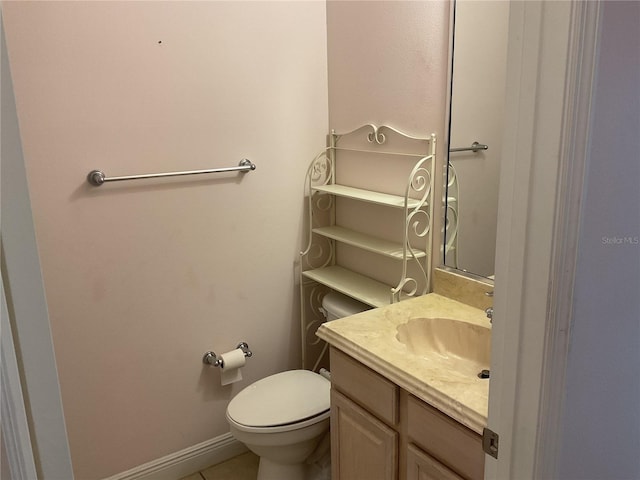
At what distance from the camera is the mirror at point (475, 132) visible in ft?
5.71

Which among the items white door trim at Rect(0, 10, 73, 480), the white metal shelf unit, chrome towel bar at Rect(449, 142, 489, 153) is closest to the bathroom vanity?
the white metal shelf unit

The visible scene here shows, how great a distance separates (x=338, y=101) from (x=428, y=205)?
640 mm

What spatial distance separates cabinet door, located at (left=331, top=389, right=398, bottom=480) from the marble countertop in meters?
0.19

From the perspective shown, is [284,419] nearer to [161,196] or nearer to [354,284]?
[354,284]

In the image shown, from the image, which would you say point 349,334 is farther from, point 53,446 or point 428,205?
point 53,446

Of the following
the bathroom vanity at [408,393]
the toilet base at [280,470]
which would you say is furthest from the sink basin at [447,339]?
the toilet base at [280,470]

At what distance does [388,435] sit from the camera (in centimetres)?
157

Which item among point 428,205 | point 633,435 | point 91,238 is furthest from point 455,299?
point 91,238

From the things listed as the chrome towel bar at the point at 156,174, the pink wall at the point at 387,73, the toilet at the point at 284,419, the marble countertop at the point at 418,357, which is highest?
the pink wall at the point at 387,73

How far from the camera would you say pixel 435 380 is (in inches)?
55.3

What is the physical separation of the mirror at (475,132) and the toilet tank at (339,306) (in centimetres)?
44

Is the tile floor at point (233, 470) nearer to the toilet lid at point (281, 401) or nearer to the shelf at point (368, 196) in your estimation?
the toilet lid at point (281, 401)

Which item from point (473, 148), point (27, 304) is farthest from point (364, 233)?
point (27, 304)

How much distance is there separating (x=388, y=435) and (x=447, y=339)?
388 millimetres
